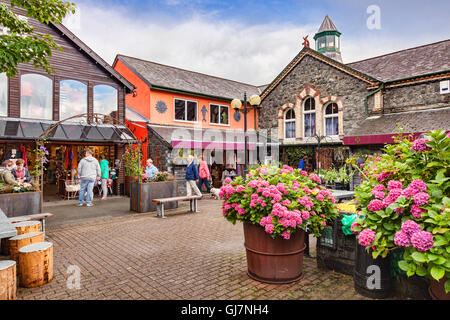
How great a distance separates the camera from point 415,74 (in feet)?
41.4

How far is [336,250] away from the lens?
4.21 meters

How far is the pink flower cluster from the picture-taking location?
2.19m

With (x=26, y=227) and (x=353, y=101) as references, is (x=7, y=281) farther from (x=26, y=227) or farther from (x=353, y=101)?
(x=353, y=101)

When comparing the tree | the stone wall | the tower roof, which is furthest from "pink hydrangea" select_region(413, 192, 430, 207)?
the tower roof

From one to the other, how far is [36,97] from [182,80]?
7.89m

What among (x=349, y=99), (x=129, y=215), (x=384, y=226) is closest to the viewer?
(x=384, y=226)

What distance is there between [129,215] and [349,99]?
12197mm

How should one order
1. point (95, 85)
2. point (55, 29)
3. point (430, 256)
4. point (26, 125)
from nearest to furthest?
point (430, 256) < point (26, 125) < point (55, 29) < point (95, 85)

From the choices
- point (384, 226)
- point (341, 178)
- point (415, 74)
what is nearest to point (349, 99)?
point (415, 74)

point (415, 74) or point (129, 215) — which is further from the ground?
point (415, 74)

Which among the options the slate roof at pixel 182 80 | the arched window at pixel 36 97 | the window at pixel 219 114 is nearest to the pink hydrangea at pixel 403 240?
the arched window at pixel 36 97

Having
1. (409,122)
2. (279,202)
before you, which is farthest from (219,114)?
(279,202)
